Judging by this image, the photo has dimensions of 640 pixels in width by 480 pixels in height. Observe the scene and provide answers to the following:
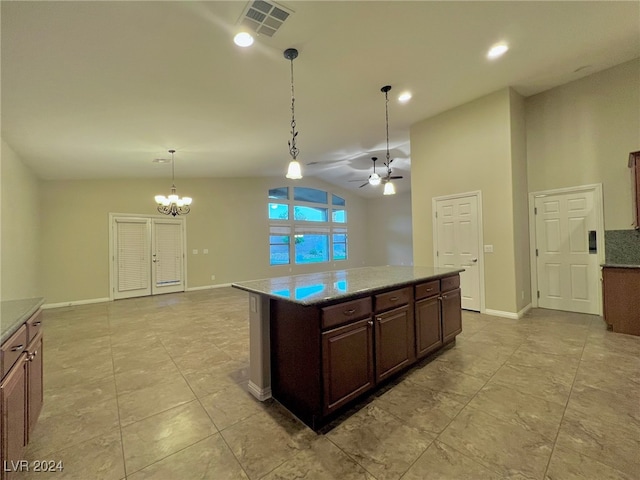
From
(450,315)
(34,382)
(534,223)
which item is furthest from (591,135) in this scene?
(34,382)

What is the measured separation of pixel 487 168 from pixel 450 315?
2626mm

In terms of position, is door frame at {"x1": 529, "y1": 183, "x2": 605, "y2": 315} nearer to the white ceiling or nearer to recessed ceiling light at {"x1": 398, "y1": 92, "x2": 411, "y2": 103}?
the white ceiling

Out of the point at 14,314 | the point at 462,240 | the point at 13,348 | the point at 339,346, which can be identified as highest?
the point at 462,240

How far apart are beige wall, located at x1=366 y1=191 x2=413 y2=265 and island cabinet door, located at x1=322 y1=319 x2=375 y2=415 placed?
9439mm

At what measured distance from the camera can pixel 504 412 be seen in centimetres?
198

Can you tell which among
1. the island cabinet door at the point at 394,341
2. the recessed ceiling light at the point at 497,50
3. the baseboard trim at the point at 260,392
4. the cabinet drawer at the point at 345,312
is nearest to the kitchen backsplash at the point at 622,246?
the recessed ceiling light at the point at 497,50

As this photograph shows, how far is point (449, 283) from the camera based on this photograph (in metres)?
3.09

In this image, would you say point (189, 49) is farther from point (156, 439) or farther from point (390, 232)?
point (390, 232)

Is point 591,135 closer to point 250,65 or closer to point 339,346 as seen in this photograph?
point 250,65

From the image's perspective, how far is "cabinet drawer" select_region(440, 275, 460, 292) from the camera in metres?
2.99

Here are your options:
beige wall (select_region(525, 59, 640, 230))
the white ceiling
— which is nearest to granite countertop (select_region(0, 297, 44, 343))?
the white ceiling

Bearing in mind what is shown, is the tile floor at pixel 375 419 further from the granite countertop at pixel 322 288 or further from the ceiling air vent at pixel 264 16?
the ceiling air vent at pixel 264 16

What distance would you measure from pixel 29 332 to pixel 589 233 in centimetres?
648

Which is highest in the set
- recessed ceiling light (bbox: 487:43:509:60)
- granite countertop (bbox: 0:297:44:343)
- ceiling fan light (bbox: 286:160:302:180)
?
recessed ceiling light (bbox: 487:43:509:60)
